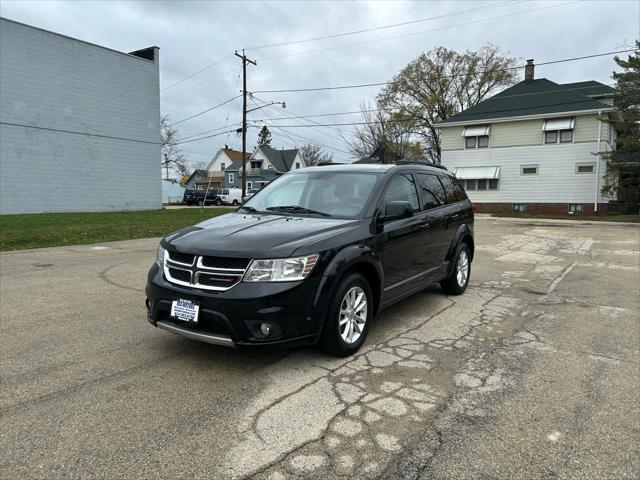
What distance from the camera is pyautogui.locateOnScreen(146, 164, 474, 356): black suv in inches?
135

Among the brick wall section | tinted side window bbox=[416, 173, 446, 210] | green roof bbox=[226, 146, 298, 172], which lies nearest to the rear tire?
tinted side window bbox=[416, 173, 446, 210]

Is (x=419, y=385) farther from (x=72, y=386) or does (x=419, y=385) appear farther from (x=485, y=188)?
(x=485, y=188)

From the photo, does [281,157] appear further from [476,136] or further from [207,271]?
[207,271]

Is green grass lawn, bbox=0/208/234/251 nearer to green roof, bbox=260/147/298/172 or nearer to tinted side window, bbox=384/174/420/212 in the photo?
tinted side window, bbox=384/174/420/212

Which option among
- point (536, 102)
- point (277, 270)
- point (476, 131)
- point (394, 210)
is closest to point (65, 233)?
point (394, 210)

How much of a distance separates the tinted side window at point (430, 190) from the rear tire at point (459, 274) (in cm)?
83

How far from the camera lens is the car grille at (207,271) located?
3471 millimetres

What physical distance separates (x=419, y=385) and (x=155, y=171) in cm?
2712

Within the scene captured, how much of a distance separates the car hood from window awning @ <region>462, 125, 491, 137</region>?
29.9 m

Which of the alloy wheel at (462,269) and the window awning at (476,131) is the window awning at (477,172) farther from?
the alloy wheel at (462,269)

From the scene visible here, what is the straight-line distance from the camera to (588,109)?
27.0 meters

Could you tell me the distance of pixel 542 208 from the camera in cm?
2923

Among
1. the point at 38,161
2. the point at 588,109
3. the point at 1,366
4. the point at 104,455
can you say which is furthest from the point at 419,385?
the point at 588,109

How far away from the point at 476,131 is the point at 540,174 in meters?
5.21
